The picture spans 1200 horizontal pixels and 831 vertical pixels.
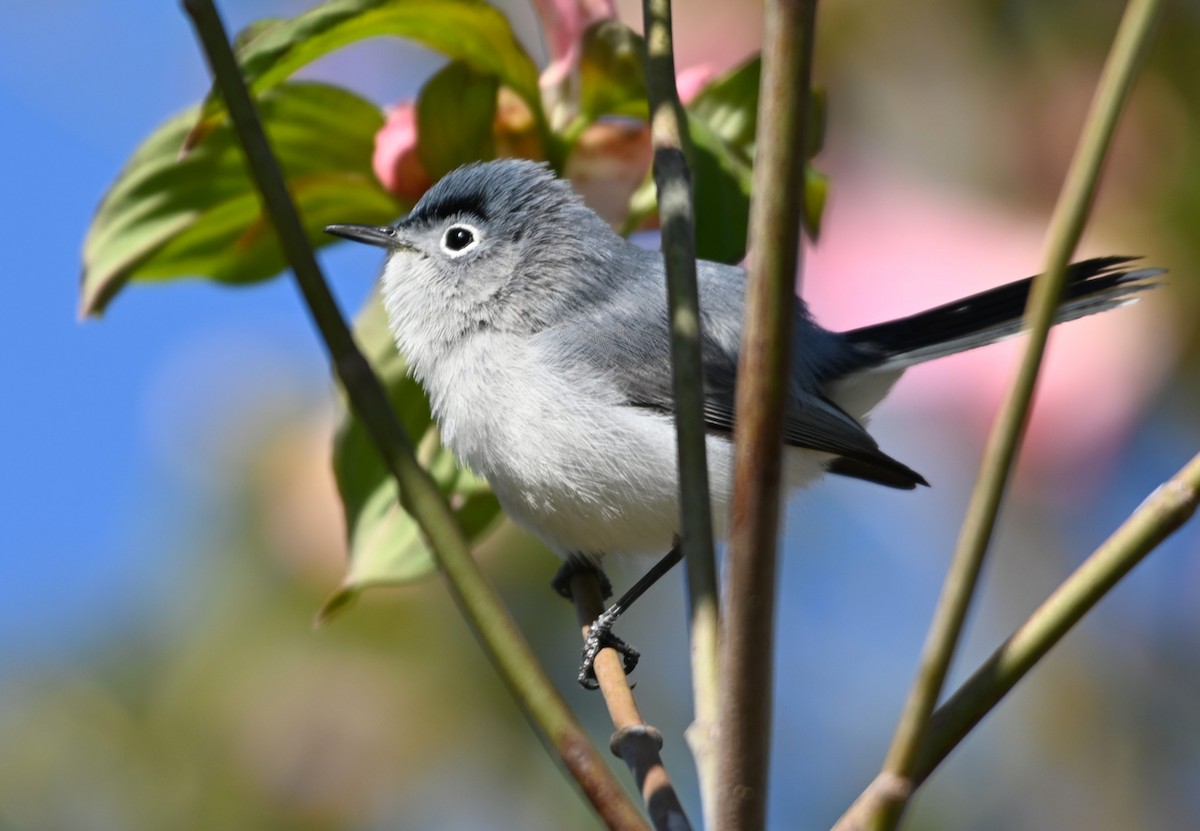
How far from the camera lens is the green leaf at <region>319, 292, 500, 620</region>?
4.58 ft

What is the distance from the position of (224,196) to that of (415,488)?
0.79 metres

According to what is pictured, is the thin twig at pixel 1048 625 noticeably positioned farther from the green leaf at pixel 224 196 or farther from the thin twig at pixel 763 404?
the green leaf at pixel 224 196

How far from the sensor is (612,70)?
1.46 metres

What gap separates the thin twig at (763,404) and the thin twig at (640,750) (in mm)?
89

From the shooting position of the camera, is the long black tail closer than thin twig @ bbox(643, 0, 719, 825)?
No

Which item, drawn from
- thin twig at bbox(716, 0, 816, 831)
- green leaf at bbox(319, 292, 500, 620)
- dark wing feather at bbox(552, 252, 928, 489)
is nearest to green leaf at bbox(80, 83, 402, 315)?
green leaf at bbox(319, 292, 500, 620)

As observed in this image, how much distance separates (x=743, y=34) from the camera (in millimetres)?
1931

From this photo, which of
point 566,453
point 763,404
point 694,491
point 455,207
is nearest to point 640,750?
point 694,491

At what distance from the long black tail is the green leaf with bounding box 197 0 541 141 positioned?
668mm

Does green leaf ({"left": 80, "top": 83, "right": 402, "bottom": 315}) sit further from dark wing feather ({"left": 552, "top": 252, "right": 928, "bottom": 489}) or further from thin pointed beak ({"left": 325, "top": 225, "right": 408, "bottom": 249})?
dark wing feather ({"left": 552, "top": 252, "right": 928, "bottom": 489})

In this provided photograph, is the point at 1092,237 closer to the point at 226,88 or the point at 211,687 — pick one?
the point at 226,88

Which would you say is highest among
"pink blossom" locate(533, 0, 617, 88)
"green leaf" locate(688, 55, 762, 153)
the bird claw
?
"pink blossom" locate(533, 0, 617, 88)

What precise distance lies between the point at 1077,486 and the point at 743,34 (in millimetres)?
797

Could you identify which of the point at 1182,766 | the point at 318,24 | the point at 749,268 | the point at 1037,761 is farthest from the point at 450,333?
the point at 1182,766
